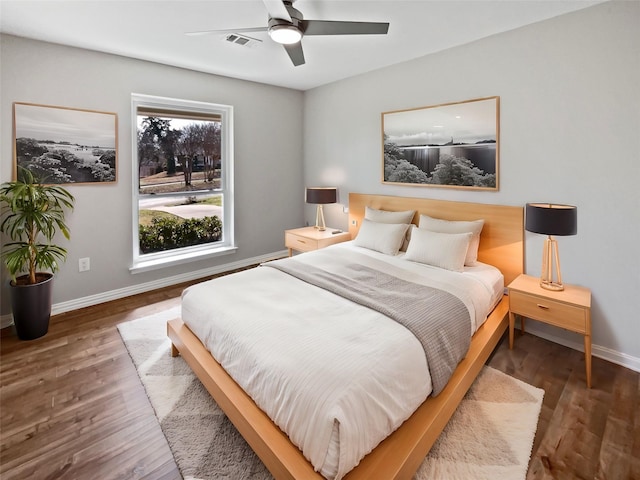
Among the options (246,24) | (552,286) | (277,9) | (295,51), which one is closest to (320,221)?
(295,51)

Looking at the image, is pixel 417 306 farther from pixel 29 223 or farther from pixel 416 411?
pixel 29 223

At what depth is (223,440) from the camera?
5.95 feet

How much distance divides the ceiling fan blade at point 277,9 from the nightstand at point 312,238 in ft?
8.14

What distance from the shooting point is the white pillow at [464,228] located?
305 centimetres

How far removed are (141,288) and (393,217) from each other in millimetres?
3002

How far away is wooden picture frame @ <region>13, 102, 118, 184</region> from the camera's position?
299 cm

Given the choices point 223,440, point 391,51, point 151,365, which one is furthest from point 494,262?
point 151,365

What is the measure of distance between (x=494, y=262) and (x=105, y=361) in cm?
338

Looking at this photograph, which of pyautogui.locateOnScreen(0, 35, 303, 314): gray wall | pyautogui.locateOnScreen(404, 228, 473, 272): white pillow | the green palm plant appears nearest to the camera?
the green palm plant

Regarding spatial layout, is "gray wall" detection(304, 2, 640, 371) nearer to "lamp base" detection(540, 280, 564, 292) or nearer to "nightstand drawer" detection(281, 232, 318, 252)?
"lamp base" detection(540, 280, 564, 292)

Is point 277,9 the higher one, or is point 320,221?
point 277,9

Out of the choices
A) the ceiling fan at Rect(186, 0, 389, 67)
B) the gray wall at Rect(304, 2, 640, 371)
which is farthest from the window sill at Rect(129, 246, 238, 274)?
the gray wall at Rect(304, 2, 640, 371)

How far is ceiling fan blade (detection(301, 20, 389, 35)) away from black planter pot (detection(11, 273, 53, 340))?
9.61 ft

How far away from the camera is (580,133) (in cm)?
256
